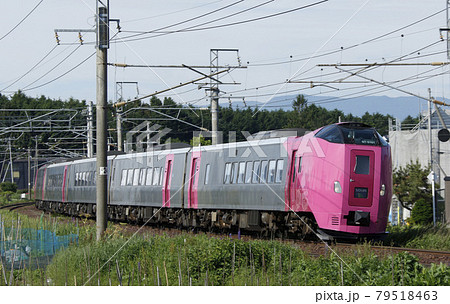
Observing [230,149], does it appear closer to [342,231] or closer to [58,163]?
[342,231]

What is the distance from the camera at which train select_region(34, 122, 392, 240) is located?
60.8 ft

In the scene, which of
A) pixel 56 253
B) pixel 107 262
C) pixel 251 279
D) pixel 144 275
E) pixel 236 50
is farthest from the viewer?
pixel 236 50

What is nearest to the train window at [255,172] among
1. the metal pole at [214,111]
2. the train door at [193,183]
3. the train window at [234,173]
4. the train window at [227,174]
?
the train window at [234,173]

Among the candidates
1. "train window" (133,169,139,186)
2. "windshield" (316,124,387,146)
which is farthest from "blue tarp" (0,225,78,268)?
"train window" (133,169,139,186)

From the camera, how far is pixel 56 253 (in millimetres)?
16875

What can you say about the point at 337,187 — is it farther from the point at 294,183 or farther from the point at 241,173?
the point at 241,173

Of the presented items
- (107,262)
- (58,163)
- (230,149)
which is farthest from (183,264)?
(58,163)

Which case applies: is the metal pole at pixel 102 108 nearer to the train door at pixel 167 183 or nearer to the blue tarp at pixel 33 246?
the blue tarp at pixel 33 246

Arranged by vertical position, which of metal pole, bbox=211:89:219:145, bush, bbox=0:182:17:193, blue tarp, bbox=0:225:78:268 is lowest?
blue tarp, bbox=0:225:78:268

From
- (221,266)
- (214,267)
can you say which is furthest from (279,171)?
(214,267)

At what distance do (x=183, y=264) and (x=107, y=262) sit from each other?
1948mm

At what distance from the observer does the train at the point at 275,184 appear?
730 inches

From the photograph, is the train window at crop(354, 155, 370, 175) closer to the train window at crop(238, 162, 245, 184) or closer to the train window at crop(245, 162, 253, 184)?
the train window at crop(245, 162, 253, 184)

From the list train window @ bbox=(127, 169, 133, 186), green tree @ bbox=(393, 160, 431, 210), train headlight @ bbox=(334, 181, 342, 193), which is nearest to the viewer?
train headlight @ bbox=(334, 181, 342, 193)
